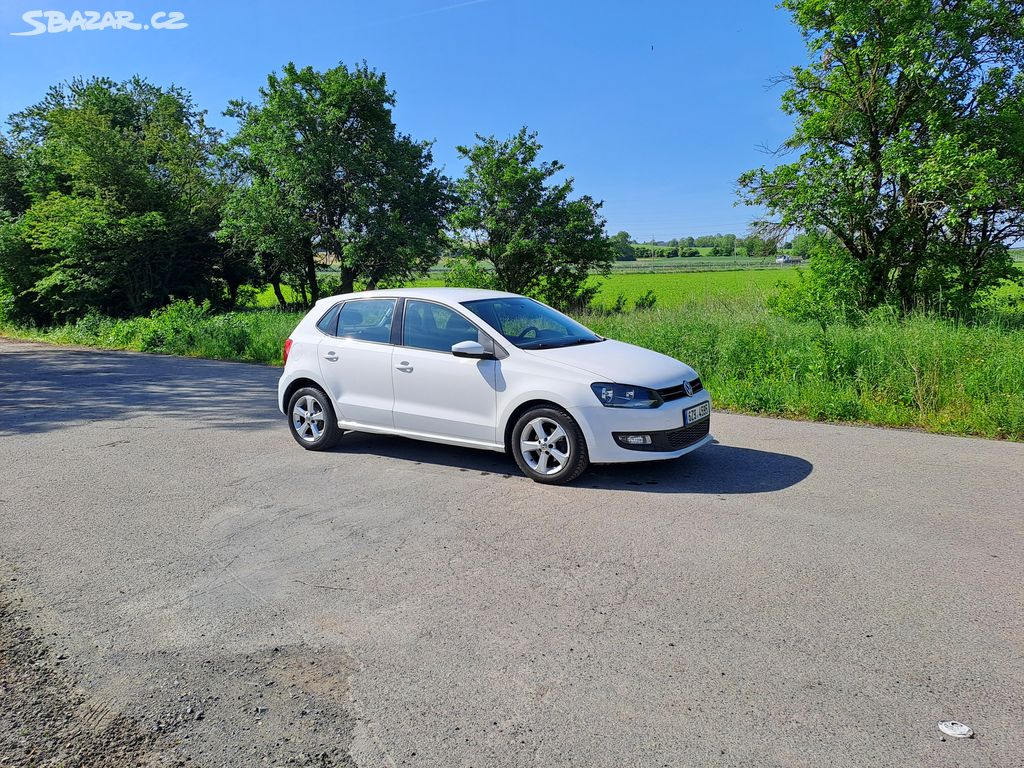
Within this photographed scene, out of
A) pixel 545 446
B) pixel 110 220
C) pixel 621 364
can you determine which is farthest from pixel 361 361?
pixel 110 220

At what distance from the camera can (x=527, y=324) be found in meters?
6.97

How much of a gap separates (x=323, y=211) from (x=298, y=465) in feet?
70.1

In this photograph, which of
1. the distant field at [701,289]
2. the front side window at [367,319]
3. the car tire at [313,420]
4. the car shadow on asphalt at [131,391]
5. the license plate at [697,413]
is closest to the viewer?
the license plate at [697,413]

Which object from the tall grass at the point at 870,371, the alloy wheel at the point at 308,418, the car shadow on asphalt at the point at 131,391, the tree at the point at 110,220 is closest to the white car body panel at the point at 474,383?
the alloy wheel at the point at 308,418

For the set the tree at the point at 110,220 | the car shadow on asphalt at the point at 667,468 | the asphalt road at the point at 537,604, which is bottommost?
the asphalt road at the point at 537,604

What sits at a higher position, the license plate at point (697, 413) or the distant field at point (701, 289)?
the distant field at point (701, 289)

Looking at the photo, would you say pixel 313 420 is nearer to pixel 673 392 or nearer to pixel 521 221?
pixel 673 392

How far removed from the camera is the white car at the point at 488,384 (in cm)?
604

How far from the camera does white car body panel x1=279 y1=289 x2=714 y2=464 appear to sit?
19.8ft

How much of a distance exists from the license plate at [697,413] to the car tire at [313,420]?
11.8 feet

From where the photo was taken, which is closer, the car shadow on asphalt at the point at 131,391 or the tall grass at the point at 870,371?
the tall grass at the point at 870,371

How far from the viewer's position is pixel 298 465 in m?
Result: 7.03

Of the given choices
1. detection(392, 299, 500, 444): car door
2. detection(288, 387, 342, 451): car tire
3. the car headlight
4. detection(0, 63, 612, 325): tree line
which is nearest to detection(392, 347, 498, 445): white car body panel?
detection(392, 299, 500, 444): car door

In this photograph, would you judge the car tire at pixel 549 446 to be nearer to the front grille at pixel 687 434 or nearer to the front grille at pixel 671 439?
the front grille at pixel 671 439
